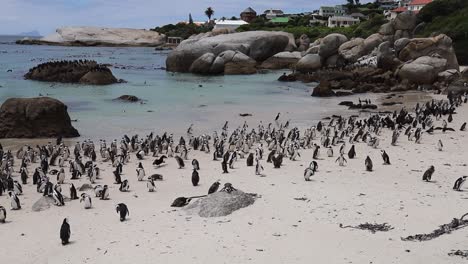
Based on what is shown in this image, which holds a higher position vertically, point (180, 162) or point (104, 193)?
point (104, 193)

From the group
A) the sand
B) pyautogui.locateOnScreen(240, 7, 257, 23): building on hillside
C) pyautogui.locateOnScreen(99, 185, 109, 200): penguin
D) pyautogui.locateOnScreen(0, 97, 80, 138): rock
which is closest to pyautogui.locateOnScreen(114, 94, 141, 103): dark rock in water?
pyautogui.locateOnScreen(0, 97, 80, 138): rock

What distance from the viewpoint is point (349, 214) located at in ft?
32.6

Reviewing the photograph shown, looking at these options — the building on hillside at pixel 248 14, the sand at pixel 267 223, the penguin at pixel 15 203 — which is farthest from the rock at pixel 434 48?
the building on hillside at pixel 248 14

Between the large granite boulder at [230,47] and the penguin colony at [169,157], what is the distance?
3289cm

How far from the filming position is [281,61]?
57.3m

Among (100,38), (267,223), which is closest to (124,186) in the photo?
(267,223)

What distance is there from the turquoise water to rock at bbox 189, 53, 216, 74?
296cm

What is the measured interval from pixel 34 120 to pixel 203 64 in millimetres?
31769

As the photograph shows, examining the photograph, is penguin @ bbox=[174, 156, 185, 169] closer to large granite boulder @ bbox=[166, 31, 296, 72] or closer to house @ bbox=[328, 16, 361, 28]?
large granite boulder @ bbox=[166, 31, 296, 72]

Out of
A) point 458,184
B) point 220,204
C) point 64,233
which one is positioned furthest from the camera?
point 458,184

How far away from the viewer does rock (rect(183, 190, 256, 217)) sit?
33.2ft

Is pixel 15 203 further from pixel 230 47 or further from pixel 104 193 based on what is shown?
pixel 230 47

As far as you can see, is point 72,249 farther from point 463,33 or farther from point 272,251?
point 463,33

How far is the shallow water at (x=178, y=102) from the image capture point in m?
23.9
